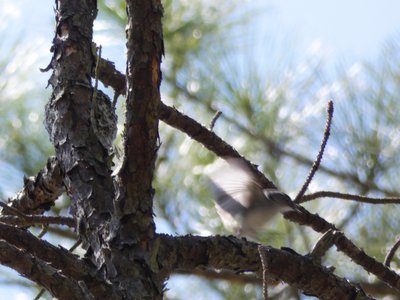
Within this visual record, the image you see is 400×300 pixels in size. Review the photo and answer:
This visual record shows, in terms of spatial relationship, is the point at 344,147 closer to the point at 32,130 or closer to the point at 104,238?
the point at 32,130

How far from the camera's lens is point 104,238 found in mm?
907

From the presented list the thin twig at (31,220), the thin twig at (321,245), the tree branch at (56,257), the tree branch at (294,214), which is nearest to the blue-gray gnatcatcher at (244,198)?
the tree branch at (294,214)

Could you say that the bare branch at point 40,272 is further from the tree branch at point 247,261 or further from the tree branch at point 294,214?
the tree branch at point 294,214

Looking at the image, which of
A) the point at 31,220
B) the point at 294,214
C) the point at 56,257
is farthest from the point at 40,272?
the point at 294,214

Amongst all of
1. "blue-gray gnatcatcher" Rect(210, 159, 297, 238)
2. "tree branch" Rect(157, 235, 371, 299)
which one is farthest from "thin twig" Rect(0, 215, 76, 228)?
"blue-gray gnatcatcher" Rect(210, 159, 297, 238)

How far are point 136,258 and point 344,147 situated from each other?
59.7 inches

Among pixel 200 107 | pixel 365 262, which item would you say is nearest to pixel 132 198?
pixel 365 262

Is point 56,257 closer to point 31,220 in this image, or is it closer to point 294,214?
A: point 31,220

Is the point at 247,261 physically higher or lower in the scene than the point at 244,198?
lower

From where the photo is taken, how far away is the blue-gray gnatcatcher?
4.17 ft

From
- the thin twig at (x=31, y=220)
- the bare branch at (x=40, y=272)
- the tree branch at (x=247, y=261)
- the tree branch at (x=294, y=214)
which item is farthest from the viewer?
the tree branch at (x=294, y=214)

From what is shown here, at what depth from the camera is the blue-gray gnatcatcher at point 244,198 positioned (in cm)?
127

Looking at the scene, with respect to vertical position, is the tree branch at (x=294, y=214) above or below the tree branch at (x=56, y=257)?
above

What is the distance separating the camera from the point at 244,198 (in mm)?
1326
